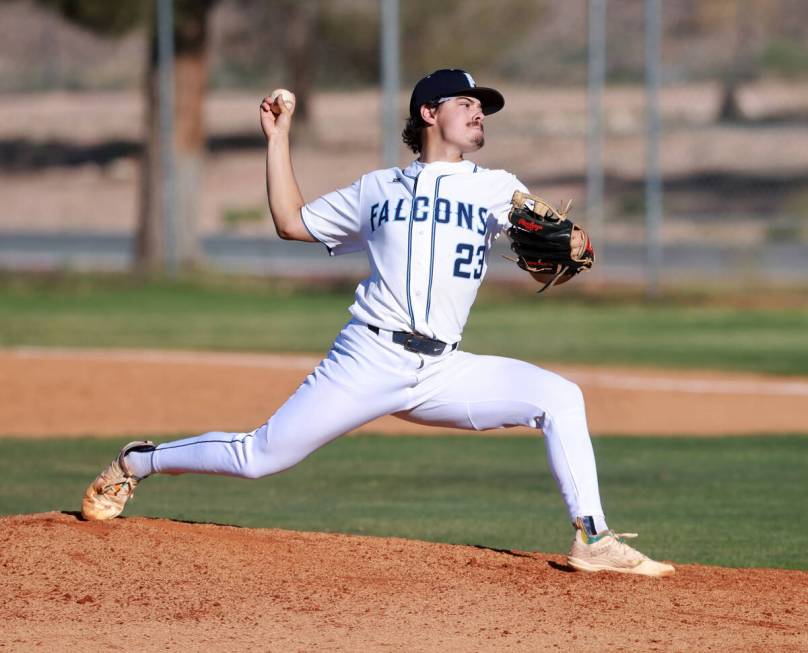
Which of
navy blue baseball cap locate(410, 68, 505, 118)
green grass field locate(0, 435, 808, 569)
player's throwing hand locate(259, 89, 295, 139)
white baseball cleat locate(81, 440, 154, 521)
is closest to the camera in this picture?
navy blue baseball cap locate(410, 68, 505, 118)

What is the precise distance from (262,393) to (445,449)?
250cm

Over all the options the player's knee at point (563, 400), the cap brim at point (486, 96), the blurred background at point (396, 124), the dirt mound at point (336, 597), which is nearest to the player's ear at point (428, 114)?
the cap brim at point (486, 96)

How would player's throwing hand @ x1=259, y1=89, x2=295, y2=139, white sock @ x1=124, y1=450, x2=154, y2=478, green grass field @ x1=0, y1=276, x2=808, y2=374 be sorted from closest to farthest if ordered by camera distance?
1. player's throwing hand @ x1=259, y1=89, x2=295, y2=139
2. white sock @ x1=124, y1=450, x2=154, y2=478
3. green grass field @ x1=0, y1=276, x2=808, y2=374

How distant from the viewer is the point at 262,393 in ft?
39.7

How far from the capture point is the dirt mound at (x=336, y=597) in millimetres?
4781

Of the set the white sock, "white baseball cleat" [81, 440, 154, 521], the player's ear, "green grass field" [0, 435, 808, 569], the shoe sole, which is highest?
the player's ear

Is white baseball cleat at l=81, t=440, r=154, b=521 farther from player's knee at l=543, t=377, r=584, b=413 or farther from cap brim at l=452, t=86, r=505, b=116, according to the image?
cap brim at l=452, t=86, r=505, b=116

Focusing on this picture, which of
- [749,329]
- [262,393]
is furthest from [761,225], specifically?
[262,393]

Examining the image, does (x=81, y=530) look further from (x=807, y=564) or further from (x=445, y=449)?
(x=445, y=449)

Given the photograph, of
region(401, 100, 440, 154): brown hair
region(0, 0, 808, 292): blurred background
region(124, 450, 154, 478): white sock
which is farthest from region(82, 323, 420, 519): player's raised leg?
region(0, 0, 808, 292): blurred background

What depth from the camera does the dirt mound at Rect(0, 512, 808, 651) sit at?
4.78m

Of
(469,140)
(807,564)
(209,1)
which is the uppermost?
(209,1)

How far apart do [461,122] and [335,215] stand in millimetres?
598

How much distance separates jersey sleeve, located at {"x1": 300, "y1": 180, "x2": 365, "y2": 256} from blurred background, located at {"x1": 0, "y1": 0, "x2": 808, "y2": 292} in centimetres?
1358
